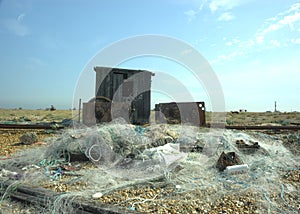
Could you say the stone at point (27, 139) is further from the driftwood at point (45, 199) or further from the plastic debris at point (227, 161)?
the plastic debris at point (227, 161)

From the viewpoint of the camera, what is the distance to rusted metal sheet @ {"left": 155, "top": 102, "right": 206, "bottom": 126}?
10.4 meters

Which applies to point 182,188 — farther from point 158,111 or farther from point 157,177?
point 158,111

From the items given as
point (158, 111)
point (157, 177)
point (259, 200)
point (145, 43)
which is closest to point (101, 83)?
point (158, 111)

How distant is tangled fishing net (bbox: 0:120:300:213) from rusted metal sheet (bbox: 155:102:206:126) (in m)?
4.92

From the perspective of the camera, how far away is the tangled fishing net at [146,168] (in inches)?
110

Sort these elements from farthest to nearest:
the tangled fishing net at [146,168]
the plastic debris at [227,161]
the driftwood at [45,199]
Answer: the plastic debris at [227,161] → the tangled fishing net at [146,168] → the driftwood at [45,199]

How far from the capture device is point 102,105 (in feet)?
31.7

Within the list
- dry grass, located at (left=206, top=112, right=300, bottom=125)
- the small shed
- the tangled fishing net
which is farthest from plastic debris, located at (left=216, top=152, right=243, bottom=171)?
dry grass, located at (left=206, top=112, right=300, bottom=125)

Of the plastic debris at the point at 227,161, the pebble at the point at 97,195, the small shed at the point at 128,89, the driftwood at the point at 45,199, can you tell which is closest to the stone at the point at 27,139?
the driftwood at the point at 45,199

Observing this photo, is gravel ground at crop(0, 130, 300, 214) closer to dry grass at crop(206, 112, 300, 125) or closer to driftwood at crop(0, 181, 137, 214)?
driftwood at crop(0, 181, 137, 214)

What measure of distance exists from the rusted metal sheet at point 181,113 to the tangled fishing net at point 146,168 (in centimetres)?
492

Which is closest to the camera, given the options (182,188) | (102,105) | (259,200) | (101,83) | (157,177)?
(259,200)

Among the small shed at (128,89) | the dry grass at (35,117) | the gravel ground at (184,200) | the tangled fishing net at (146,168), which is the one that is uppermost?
the small shed at (128,89)

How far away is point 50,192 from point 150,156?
176cm
